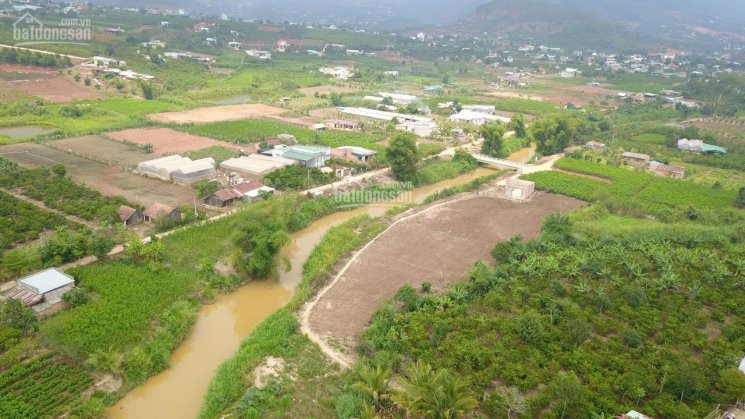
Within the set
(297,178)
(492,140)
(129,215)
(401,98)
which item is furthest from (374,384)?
(401,98)

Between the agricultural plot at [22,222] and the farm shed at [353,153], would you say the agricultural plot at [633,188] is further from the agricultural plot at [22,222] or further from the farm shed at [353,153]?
the agricultural plot at [22,222]

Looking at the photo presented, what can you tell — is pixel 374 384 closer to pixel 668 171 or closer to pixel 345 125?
pixel 668 171

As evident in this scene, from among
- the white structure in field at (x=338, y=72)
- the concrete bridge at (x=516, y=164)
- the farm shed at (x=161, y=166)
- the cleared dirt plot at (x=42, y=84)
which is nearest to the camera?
the farm shed at (x=161, y=166)

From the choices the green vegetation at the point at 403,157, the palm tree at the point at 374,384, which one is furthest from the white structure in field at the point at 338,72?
the palm tree at the point at 374,384

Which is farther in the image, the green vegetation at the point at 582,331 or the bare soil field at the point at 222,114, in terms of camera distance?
the bare soil field at the point at 222,114

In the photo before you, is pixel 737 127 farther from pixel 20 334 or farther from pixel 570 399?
pixel 20 334
